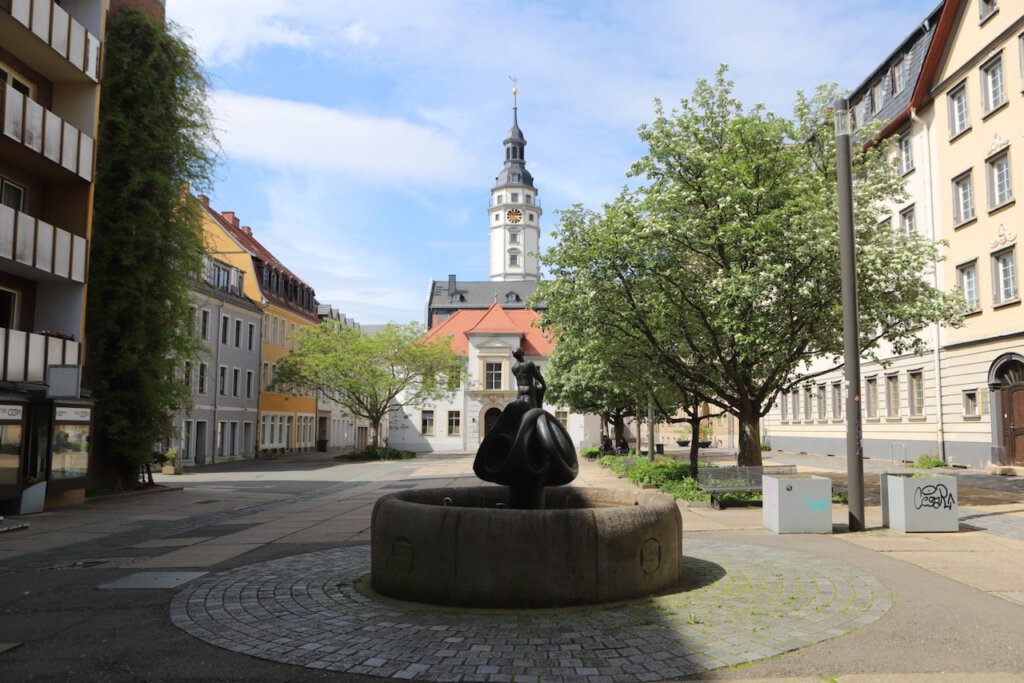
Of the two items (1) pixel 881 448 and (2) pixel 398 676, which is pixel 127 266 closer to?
(2) pixel 398 676

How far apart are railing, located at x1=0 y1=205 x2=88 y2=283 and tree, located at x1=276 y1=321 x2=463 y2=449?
85.2ft

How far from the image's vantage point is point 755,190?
54.2 feet

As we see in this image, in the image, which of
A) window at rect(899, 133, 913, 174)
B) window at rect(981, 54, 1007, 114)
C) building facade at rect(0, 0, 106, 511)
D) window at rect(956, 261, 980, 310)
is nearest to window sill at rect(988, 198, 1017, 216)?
window at rect(956, 261, 980, 310)

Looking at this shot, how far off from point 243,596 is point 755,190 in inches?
515

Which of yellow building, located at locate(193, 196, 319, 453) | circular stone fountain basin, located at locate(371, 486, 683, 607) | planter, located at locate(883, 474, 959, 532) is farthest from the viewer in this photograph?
yellow building, located at locate(193, 196, 319, 453)

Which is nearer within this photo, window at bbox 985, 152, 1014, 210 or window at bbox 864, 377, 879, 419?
window at bbox 985, 152, 1014, 210

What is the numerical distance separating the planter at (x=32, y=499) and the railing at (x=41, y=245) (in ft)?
15.9

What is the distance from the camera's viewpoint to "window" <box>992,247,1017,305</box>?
24969 millimetres

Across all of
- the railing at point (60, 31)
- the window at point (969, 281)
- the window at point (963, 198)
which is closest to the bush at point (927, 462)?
the window at point (969, 281)

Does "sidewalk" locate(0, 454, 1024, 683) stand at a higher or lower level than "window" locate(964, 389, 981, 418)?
lower

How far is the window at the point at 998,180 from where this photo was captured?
25.3 metres

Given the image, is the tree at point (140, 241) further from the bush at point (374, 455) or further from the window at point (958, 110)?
the window at point (958, 110)

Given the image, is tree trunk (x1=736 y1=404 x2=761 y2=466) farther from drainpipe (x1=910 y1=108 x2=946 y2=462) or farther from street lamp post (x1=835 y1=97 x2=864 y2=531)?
drainpipe (x1=910 y1=108 x2=946 y2=462)

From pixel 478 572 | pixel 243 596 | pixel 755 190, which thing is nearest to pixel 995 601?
pixel 478 572
